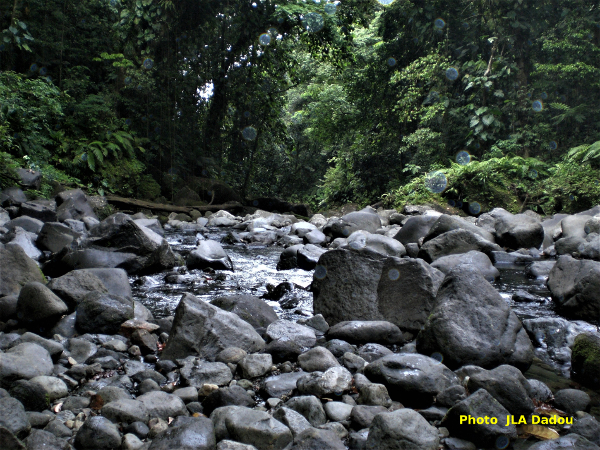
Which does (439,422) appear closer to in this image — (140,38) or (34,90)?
(34,90)

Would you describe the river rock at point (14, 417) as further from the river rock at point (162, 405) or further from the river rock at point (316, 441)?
the river rock at point (316, 441)

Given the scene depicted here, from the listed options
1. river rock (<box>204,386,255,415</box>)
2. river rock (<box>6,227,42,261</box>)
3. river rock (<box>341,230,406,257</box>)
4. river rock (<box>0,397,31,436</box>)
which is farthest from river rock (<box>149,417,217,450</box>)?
river rock (<box>6,227,42,261</box>)

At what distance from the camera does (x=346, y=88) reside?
2025 centimetres

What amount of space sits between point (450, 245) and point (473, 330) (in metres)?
3.72

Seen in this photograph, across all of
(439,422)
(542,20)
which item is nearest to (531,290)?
(439,422)

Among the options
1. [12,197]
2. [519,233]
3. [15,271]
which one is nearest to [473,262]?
[519,233]

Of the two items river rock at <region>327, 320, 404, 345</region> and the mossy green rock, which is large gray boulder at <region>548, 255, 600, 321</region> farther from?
river rock at <region>327, 320, 404, 345</region>

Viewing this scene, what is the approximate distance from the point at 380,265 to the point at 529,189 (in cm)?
1163

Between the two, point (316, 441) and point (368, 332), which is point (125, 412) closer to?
point (316, 441)

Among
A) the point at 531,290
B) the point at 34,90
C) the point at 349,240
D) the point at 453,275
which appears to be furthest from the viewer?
the point at 34,90

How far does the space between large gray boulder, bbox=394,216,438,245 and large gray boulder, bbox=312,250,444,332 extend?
13.5 feet

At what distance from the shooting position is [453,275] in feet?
12.2

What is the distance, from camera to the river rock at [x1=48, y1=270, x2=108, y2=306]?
4.17 metres

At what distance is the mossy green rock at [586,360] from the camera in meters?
3.12
